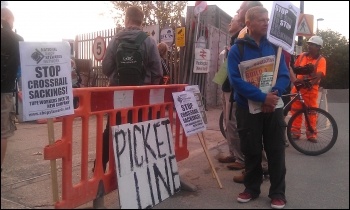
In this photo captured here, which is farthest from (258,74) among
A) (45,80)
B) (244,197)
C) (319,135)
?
(319,135)

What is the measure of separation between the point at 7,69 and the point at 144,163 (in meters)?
1.50

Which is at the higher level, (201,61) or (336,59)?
(336,59)

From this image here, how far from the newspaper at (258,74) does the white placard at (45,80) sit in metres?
1.65

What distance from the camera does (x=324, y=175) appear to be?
4.77m

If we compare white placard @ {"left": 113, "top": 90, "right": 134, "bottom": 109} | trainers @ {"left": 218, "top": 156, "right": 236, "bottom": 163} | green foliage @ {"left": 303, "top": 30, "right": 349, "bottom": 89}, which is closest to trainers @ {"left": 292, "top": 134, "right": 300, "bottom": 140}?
trainers @ {"left": 218, "top": 156, "right": 236, "bottom": 163}

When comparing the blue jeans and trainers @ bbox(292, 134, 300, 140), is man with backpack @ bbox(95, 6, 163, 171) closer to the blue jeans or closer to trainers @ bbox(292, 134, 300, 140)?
the blue jeans

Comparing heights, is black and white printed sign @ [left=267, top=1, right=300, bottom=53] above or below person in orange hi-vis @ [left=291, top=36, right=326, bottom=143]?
above

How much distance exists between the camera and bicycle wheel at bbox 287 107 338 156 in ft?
19.3

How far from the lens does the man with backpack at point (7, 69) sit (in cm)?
272

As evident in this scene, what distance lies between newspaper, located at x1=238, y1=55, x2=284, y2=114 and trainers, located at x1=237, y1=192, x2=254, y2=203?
86 centimetres

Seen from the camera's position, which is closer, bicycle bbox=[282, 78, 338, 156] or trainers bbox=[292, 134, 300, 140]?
bicycle bbox=[282, 78, 338, 156]

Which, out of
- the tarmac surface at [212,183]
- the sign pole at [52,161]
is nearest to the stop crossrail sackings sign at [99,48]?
the tarmac surface at [212,183]

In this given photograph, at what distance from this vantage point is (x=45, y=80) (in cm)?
282

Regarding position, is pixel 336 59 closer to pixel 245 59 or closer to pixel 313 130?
pixel 313 130
